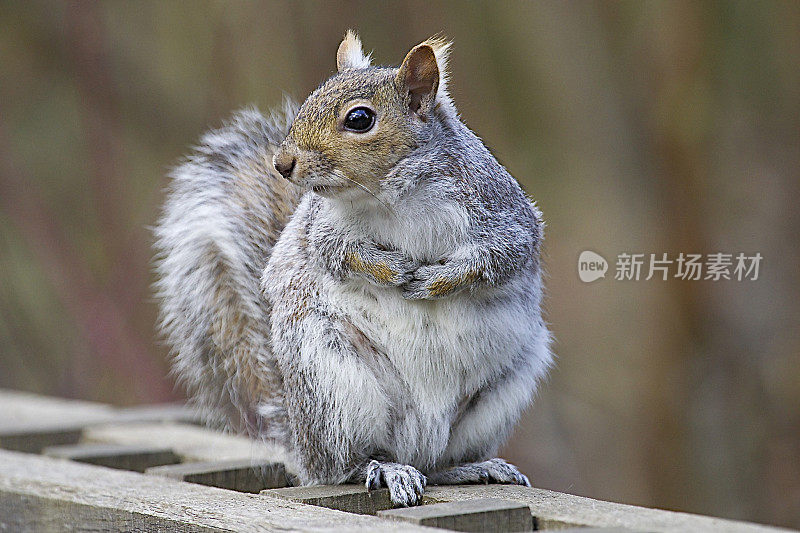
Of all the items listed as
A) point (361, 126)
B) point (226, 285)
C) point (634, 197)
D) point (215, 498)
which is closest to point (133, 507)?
point (215, 498)

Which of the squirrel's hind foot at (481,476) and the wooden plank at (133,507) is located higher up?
the squirrel's hind foot at (481,476)

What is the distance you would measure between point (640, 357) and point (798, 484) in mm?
650

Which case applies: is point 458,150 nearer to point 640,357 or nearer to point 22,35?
point 640,357

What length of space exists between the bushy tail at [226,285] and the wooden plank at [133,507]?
22 cm

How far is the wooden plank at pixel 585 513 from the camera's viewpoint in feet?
5.09

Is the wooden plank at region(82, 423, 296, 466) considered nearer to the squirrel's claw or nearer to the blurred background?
the squirrel's claw

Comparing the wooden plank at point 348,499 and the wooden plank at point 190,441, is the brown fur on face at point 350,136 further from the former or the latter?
the wooden plank at point 190,441

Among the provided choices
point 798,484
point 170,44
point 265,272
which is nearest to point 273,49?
point 170,44

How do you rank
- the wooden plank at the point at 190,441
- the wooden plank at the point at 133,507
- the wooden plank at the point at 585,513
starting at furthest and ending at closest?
the wooden plank at the point at 190,441 → the wooden plank at the point at 133,507 → the wooden plank at the point at 585,513

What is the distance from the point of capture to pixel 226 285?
2.19m

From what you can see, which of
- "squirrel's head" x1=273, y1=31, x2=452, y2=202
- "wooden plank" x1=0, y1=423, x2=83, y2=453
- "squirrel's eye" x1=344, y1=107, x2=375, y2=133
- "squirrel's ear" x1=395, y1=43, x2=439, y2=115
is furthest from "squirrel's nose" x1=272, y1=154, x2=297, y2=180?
"wooden plank" x1=0, y1=423, x2=83, y2=453

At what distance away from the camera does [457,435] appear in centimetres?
199

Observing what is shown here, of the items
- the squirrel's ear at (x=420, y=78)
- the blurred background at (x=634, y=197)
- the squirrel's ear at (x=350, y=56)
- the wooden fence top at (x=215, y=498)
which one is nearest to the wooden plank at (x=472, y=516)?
the wooden fence top at (x=215, y=498)

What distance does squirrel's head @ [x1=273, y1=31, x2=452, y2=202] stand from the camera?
176cm
